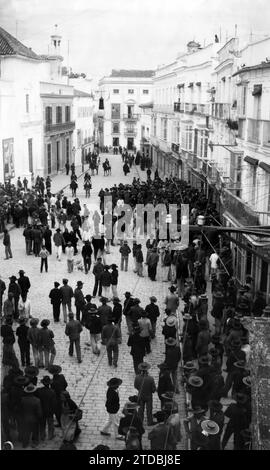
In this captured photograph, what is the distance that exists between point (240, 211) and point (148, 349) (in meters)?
7.10

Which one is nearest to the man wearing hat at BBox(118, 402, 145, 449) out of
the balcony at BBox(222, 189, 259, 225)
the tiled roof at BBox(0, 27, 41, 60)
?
the balcony at BBox(222, 189, 259, 225)

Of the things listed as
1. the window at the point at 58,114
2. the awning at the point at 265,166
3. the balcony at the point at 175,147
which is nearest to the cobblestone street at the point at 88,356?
the awning at the point at 265,166

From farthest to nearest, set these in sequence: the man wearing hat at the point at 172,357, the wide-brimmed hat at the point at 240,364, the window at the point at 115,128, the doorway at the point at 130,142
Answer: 1. the window at the point at 115,128
2. the doorway at the point at 130,142
3. the man wearing hat at the point at 172,357
4. the wide-brimmed hat at the point at 240,364

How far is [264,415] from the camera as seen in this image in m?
6.57

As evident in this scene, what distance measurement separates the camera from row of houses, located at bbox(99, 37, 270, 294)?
1795cm

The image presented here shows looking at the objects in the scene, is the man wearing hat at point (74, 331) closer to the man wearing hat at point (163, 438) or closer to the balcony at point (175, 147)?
the man wearing hat at point (163, 438)

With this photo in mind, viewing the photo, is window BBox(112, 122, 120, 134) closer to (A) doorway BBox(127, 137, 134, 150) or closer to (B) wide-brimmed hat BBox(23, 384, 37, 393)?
(A) doorway BBox(127, 137, 134, 150)

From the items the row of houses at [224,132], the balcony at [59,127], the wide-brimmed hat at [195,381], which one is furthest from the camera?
the balcony at [59,127]

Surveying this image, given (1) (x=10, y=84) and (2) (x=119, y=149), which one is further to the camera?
(2) (x=119, y=149)

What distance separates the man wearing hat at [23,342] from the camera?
39.9 ft

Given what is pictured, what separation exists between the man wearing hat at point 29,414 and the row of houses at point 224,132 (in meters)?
5.01

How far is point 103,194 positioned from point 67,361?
17803mm

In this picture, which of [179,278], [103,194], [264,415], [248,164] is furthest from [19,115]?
[264,415]
